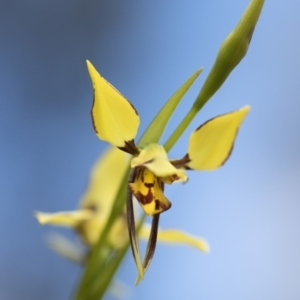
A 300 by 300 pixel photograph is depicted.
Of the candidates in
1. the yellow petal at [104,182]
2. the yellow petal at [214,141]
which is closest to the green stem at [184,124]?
the yellow petal at [214,141]

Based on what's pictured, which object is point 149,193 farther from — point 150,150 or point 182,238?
point 182,238

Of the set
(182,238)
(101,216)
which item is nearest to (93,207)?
(101,216)

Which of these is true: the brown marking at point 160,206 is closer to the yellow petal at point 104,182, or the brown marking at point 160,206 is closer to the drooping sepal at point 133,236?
the drooping sepal at point 133,236

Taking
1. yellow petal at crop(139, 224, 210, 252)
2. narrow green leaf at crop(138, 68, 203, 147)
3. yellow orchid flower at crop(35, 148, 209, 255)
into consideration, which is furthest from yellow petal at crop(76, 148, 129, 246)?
narrow green leaf at crop(138, 68, 203, 147)

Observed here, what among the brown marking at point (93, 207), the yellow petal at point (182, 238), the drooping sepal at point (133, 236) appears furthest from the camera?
the brown marking at point (93, 207)

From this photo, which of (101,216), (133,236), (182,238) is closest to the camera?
(133,236)

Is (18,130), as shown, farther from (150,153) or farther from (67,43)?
(150,153)

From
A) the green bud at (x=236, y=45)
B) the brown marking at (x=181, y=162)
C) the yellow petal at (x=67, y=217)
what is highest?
the green bud at (x=236, y=45)

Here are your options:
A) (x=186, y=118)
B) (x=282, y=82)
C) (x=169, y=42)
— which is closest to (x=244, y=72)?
(x=282, y=82)
